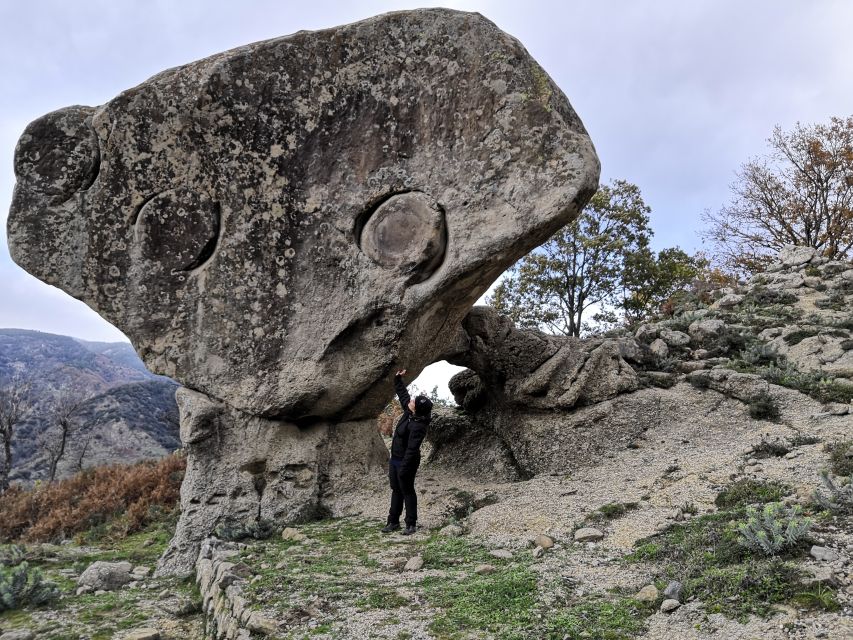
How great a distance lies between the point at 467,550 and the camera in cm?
607

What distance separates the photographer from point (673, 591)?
165 inches

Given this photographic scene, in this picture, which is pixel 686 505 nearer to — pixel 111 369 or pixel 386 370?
pixel 386 370

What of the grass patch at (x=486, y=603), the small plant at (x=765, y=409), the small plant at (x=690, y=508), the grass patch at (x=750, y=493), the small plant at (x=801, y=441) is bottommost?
the grass patch at (x=486, y=603)

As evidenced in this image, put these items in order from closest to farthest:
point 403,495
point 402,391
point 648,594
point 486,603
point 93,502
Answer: point 648,594 → point 486,603 → point 403,495 → point 402,391 → point 93,502

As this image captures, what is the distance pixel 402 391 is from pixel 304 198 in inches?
110

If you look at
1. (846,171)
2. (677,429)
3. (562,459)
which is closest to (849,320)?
(677,429)

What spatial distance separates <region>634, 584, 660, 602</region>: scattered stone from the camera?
13.9 ft

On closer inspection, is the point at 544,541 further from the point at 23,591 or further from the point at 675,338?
the point at 675,338

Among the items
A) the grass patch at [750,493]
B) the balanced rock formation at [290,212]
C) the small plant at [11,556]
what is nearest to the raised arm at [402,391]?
the balanced rock formation at [290,212]

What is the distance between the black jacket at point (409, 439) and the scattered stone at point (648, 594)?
311cm

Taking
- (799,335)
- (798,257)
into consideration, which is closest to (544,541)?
(799,335)

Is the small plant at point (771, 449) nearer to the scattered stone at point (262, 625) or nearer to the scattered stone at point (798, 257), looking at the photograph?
the scattered stone at point (262, 625)

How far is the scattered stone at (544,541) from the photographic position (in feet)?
19.1

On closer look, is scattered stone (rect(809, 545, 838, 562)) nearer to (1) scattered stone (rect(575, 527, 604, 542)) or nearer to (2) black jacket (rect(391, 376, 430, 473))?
(1) scattered stone (rect(575, 527, 604, 542))
